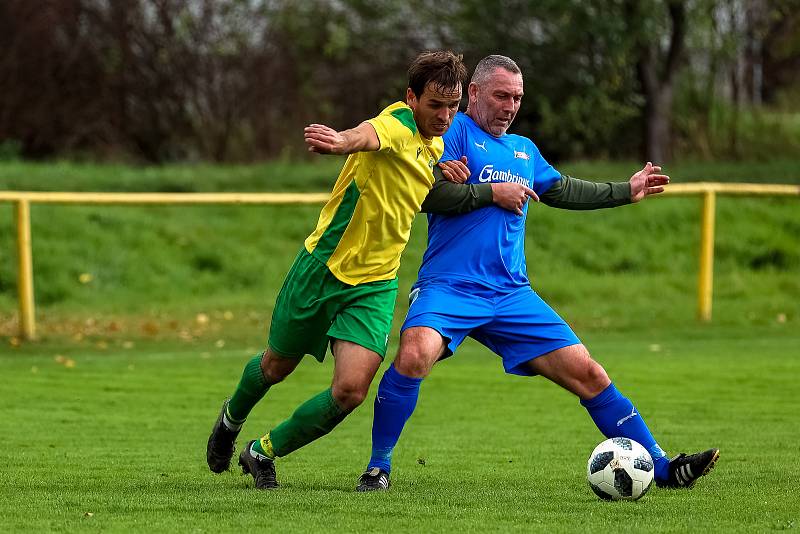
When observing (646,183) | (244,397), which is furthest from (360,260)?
(646,183)

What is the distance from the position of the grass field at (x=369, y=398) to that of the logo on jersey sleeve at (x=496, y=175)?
149 cm

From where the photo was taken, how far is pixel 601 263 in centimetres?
1930

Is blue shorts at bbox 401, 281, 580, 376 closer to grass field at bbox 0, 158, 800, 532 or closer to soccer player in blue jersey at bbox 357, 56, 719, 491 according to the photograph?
soccer player in blue jersey at bbox 357, 56, 719, 491

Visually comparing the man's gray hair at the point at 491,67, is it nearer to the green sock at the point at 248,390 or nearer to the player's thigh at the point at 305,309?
the player's thigh at the point at 305,309

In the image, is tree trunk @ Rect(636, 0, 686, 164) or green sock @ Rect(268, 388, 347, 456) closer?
green sock @ Rect(268, 388, 347, 456)

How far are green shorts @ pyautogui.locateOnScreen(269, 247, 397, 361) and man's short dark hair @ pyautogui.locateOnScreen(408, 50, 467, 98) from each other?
37.2 inches

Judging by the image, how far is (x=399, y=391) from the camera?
22.2 ft

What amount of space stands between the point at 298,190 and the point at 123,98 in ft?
16.1

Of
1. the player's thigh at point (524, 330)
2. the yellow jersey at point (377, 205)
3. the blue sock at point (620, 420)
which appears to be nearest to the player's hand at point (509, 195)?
the yellow jersey at point (377, 205)

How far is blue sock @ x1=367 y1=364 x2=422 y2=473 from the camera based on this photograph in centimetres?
676

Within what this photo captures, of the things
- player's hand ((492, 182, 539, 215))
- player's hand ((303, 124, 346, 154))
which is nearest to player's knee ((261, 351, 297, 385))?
player's hand ((492, 182, 539, 215))

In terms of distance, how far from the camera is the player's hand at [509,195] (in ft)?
22.6

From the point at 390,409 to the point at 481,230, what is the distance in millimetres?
969

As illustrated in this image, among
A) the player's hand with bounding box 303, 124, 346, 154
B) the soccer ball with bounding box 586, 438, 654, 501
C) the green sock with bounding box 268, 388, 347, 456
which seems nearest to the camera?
the player's hand with bounding box 303, 124, 346, 154
